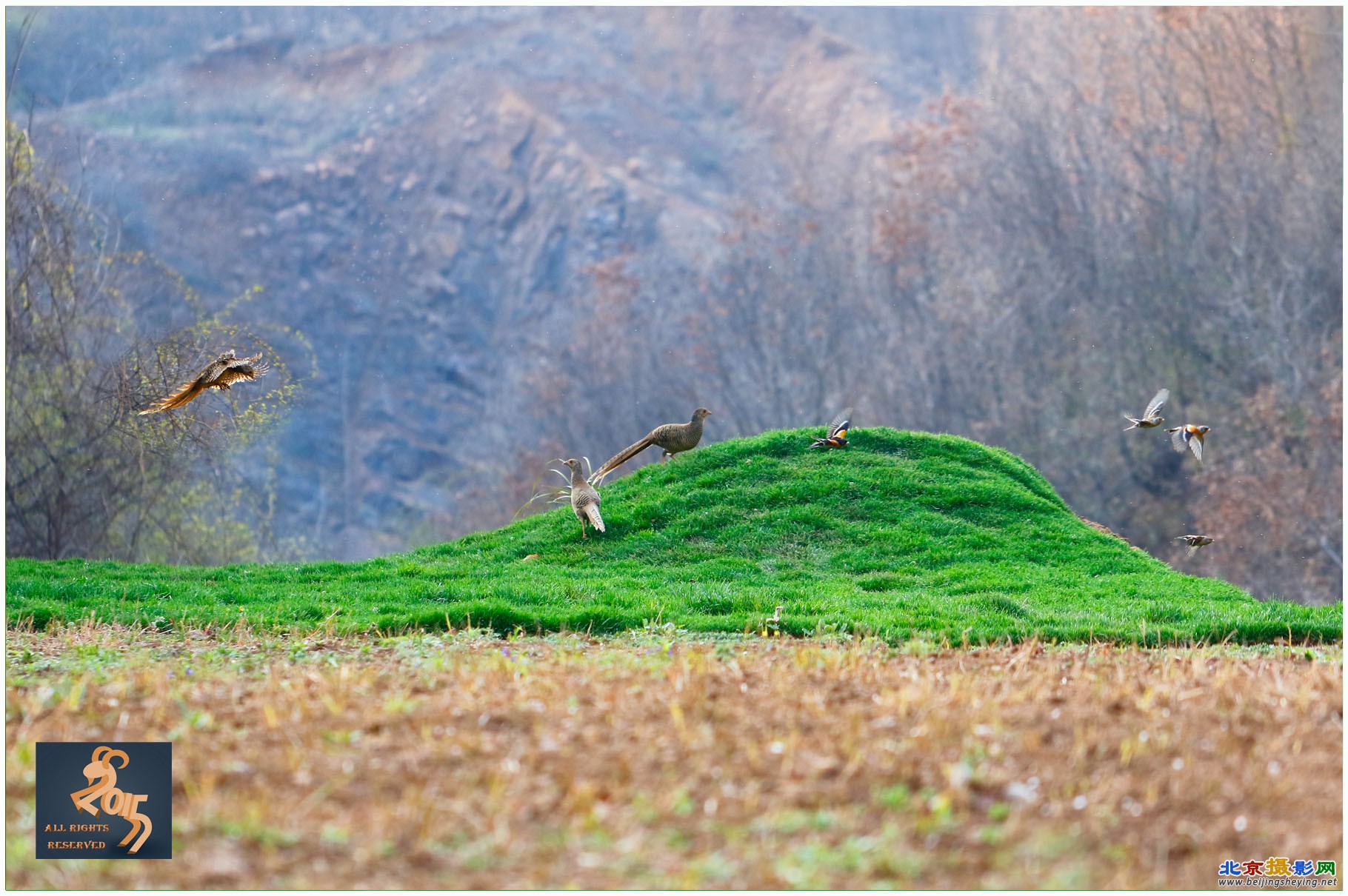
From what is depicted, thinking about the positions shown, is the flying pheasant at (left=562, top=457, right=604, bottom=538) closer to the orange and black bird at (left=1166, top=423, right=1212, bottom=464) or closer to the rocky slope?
the orange and black bird at (left=1166, top=423, right=1212, bottom=464)

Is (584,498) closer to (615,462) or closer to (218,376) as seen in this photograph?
(615,462)

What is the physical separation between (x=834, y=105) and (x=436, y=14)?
2114cm

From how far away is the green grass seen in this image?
8.62m

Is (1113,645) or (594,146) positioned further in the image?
(594,146)

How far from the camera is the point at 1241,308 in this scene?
23078 millimetres

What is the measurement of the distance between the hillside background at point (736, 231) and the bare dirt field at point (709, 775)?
35.4 feet

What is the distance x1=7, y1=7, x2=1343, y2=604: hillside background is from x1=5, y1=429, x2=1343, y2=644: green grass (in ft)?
13.7

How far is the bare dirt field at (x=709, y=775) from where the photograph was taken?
3643 millimetres

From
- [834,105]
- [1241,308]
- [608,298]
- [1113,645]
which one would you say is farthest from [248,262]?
[1113,645]

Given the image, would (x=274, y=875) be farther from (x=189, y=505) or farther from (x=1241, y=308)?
(x=1241, y=308)

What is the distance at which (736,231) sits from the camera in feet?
121

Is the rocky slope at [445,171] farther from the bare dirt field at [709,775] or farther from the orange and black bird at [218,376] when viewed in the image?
the bare dirt field at [709,775]

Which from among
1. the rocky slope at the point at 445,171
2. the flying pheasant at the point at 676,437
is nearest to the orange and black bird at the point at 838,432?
the flying pheasant at the point at 676,437

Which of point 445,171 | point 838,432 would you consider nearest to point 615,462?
point 838,432
